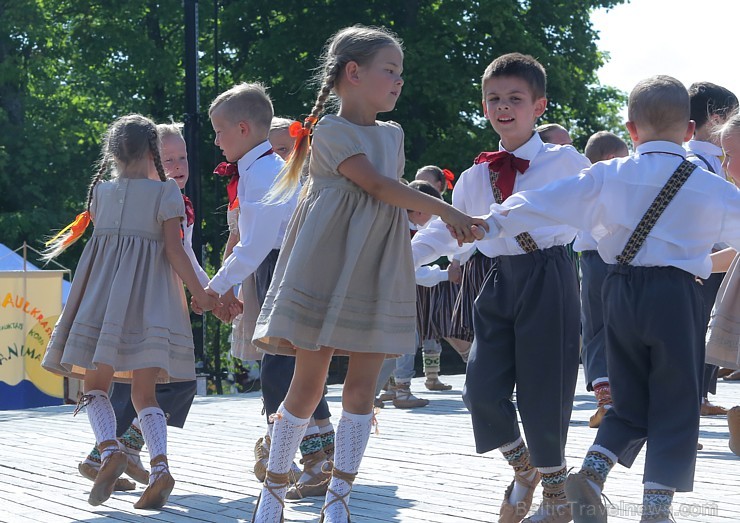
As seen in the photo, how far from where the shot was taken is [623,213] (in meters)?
3.72

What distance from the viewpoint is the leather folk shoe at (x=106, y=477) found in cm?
455

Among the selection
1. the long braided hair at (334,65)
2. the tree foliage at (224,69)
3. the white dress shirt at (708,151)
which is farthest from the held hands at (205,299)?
the tree foliage at (224,69)

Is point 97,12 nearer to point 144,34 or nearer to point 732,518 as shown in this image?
point 144,34

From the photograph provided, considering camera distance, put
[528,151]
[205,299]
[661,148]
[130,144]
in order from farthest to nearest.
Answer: [130,144] < [205,299] < [528,151] < [661,148]

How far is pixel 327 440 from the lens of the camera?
5.12 m

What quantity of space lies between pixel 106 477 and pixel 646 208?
8.00 feet

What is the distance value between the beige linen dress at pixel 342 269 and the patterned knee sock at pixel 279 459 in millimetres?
269

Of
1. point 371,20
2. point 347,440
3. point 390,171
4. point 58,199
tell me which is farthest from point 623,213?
point 58,199

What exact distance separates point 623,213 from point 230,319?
6.86ft

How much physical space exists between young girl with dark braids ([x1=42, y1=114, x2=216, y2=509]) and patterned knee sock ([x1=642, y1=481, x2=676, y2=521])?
2.05 metres

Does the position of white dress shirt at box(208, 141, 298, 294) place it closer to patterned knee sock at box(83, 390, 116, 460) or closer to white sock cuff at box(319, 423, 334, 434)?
patterned knee sock at box(83, 390, 116, 460)

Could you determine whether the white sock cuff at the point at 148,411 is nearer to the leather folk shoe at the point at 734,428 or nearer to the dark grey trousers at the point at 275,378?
the dark grey trousers at the point at 275,378

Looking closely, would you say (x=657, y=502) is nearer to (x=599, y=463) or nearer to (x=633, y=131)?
(x=599, y=463)

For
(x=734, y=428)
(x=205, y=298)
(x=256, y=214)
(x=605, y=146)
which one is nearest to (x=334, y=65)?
(x=256, y=214)
